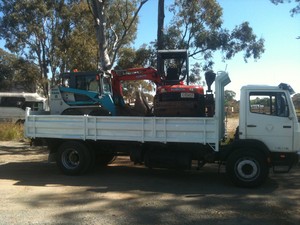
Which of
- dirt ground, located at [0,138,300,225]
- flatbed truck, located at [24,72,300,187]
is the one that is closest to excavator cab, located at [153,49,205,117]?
flatbed truck, located at [24,72,300,187]

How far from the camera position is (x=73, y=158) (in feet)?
36.9

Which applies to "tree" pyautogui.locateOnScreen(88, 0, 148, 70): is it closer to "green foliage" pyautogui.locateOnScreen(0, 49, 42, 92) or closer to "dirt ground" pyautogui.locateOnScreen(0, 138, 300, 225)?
"dirt ground" pyautogui.locateOnScreen(0, 138, 300, 225)

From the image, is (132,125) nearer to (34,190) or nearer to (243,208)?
(34,190)

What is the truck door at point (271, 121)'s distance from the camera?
9.48 m

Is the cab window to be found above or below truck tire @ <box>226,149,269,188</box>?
above

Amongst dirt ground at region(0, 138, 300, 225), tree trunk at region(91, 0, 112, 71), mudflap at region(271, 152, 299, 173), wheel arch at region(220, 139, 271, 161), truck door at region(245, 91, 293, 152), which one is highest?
tree trunk at region(91, 0, 112, 71)

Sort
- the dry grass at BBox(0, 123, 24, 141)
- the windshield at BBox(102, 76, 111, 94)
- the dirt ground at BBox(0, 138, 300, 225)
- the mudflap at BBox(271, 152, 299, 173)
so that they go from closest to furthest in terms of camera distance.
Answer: the dirt ground at BBox(0, 138, 300, 225)
the mudflap at BBox(271, 152, 299, 173)
the windshield at BBox(102, 76, 111, 94)
the dry grass at BBox(0, 123, 24, 141)

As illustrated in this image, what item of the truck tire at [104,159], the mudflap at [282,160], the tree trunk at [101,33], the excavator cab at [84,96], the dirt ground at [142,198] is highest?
the tree trunk at [101,33]

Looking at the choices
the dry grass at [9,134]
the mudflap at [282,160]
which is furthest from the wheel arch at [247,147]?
the dry grass at [9,134]

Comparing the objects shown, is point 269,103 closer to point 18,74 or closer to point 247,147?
point 247,147

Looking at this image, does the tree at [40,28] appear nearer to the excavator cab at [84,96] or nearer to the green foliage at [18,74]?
the green foliage at [18,74]

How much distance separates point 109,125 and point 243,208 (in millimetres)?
4371

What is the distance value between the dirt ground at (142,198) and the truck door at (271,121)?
1104mm

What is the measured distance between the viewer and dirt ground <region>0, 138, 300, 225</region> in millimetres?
7008
